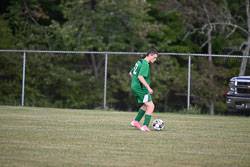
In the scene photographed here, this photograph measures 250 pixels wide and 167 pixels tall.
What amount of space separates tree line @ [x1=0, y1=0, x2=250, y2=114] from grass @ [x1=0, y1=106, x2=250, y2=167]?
8.85 meters

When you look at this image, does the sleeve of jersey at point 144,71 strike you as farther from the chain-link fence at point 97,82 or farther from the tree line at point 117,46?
the tree line at point 117,46

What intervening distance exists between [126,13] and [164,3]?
9.19ft

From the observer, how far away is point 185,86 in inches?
840

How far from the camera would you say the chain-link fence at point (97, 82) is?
66.5 feet

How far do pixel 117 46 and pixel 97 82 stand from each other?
6.05m

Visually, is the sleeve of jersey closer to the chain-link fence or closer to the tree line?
the chain-link fence

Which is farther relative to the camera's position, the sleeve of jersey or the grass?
the sleeve of jersey

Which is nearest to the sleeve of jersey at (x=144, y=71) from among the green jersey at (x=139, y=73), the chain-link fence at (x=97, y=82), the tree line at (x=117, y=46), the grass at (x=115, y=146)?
the green jersey at (x=139, y=73)

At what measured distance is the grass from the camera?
22.0 ft

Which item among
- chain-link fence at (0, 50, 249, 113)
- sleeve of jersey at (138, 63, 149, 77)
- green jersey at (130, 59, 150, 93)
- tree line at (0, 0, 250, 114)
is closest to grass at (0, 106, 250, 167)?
green jersey at (130, 59, 150, 93)

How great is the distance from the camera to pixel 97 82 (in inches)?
852

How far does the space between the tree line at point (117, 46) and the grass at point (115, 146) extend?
885 cm

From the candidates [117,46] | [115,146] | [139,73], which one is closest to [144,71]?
[139,73]

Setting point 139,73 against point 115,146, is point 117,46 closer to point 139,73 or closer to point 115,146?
point 139,73
